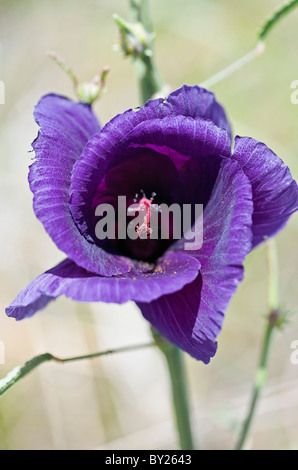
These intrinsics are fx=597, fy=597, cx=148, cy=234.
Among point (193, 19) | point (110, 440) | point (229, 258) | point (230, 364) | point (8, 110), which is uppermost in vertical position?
point (193, 19)

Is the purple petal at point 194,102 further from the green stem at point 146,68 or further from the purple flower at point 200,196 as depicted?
the green stem at point 146,68

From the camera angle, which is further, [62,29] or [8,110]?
[62,29]

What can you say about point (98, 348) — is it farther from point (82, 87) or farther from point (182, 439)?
point (82, 87)

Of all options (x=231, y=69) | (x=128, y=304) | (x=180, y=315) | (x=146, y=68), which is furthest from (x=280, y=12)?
(x=128, y=304)

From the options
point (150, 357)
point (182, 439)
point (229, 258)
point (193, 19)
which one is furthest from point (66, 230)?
point (193, 19)

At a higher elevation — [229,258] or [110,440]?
[229,258]

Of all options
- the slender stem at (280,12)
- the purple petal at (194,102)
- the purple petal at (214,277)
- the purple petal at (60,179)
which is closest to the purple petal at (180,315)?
the purple petal at (214,277)

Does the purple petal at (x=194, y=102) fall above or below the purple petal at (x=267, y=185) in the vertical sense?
above

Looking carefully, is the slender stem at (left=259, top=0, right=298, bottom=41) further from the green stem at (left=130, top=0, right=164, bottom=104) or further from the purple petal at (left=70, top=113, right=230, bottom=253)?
the purple petal at (left=70, top=113, right=230, bottom=253)
